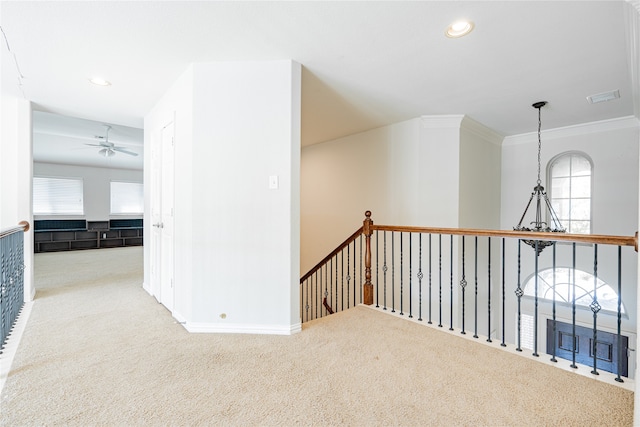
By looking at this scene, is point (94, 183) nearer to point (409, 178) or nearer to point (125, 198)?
point (125, 198)

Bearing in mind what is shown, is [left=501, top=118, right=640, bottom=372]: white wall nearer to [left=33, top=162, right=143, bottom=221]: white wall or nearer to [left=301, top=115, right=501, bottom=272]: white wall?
[left=301, top=115, right=501, bottom=272]: white wall

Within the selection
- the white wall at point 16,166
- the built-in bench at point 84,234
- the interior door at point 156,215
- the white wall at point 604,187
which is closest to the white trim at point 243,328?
the interior door at point 156,215

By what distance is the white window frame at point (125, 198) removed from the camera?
9.33 m

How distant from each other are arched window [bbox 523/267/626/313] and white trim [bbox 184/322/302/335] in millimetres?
3858

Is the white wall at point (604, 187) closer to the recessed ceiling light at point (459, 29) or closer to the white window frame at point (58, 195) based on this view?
the recessed ceiling light at point (459, 29)

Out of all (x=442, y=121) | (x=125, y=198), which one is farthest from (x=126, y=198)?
(x=442, y=121)

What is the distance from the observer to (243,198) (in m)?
2.62

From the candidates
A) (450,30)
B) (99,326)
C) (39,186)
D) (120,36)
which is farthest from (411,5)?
(39,186)

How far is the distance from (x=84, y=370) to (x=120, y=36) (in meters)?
2.38

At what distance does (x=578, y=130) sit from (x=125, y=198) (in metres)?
11.4

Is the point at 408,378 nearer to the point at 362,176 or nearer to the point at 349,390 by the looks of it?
the point at 349,390

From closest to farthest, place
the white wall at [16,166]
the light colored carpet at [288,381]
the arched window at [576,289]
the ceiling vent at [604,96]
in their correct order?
the light colored carpet at [288,381], the ceiling vent at [604,96], the white wall at [16,166], the arched window at [576,289]

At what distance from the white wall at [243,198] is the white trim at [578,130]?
4341 millimetres

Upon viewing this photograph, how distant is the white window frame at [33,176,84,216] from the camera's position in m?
8.16
